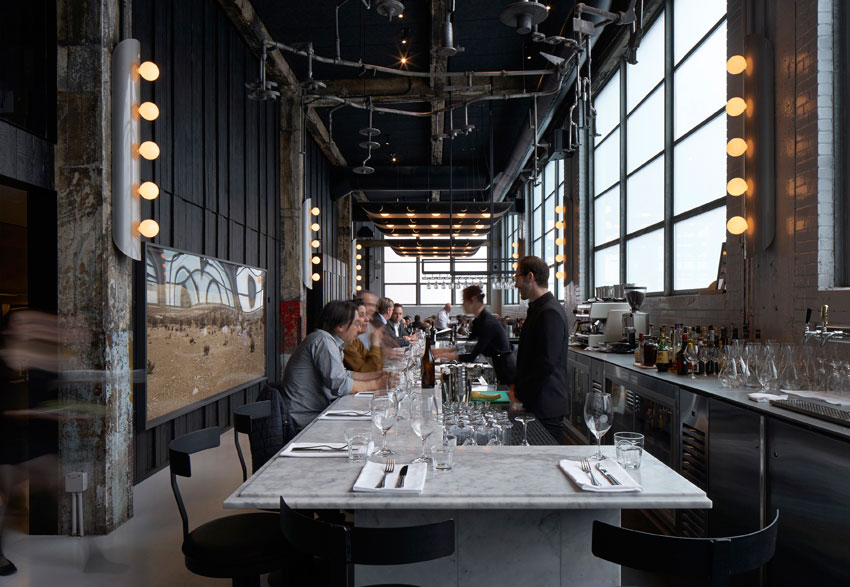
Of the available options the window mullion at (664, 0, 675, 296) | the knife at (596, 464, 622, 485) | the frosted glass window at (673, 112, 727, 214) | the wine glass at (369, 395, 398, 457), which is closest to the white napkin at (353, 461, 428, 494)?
the wine glass at (369, 395, 398, 457)

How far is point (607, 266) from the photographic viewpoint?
8.45 meters

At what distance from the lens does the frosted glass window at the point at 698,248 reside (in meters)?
5.11

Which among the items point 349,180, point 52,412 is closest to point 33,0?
point 52,412

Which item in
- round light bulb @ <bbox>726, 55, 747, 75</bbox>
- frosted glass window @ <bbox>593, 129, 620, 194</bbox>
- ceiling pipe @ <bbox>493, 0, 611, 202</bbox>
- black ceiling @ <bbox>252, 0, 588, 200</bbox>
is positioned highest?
black ceiling @ <bbox>252, 0, 588, 200</bbox>

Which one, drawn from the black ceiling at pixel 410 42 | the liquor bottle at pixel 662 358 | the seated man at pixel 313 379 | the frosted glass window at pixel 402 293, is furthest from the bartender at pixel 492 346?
the frosted glass window at pixel 402 293

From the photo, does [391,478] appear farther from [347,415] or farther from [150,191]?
[150,191]

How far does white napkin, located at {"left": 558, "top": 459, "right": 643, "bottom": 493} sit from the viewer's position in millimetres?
1691

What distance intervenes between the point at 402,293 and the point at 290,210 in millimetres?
14913

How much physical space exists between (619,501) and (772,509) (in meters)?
1.33

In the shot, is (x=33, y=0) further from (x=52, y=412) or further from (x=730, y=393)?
(x=730, y=393)

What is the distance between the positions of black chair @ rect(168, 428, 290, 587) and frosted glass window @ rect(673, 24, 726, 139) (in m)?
4.89

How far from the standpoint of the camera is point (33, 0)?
3.68 metres

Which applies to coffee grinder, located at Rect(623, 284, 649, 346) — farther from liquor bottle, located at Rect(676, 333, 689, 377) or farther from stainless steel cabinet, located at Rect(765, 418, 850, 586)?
stainless steel cabinet, located at Rect(765, 418, 850, 586)

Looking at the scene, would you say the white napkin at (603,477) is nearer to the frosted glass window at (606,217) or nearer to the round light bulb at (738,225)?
the round light bulb at (738,225)
